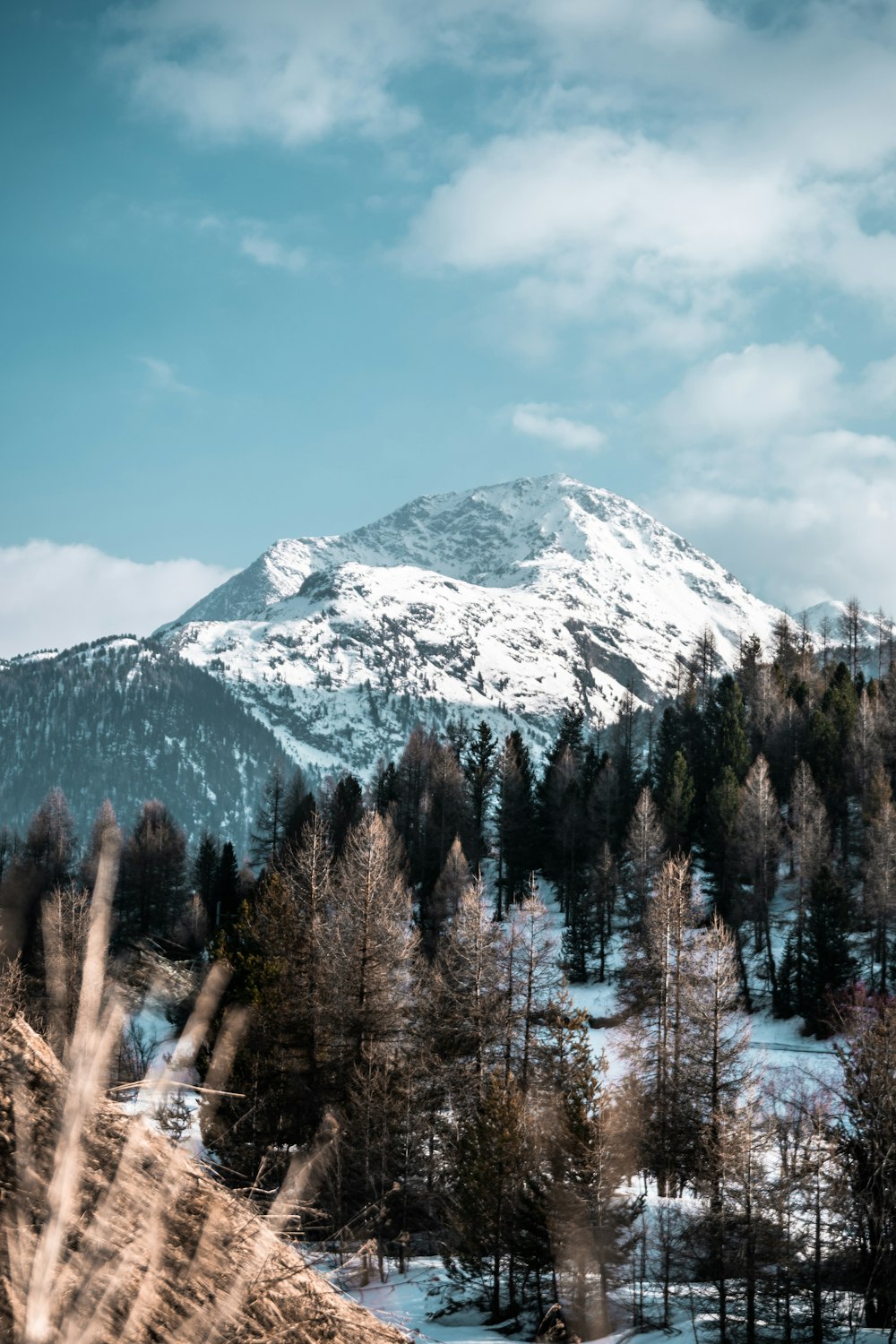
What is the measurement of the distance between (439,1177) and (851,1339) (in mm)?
10542

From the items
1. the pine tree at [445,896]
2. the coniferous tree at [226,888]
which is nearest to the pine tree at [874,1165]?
the pine tree at [445,896]

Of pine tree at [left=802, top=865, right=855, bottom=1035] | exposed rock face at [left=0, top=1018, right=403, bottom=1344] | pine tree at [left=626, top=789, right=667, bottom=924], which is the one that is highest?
pine tree at [left=626, top=789, right=667, bottom=924]

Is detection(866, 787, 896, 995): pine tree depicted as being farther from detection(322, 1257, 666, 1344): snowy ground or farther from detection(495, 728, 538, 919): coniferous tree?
detection(322, 1257, 666, 1344): snowy ground

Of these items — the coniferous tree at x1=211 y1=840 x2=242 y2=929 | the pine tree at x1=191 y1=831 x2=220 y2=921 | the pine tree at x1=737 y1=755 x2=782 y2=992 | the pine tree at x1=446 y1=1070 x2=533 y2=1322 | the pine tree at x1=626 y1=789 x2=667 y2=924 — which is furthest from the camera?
the pine tree at x1=191 y1=831 x2=220 y2=921

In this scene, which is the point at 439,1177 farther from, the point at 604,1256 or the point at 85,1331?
the point at 85,1331

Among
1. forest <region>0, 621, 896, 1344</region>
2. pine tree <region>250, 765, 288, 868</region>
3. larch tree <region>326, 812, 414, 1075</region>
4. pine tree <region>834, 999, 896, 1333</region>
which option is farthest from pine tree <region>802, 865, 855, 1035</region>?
pine tree <region>250, 765, 288, 868</region>

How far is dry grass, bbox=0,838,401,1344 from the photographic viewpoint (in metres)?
3.52

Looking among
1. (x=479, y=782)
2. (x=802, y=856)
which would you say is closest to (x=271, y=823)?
(x=479, y=782)

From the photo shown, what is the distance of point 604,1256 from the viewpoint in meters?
19.5

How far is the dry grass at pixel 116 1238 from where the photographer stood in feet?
11.5

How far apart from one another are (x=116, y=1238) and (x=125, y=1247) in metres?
0.05

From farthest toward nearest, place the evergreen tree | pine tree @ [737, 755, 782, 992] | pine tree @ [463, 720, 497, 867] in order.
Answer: pine tree @ [463, 720, 497, 867] → the evergreen tree → pine tree @ [737, 755, 782, 992]

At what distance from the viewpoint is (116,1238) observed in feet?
12.7

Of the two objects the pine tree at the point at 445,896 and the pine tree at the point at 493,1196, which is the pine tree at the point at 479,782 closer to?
the pine tree at the point at 445,896
